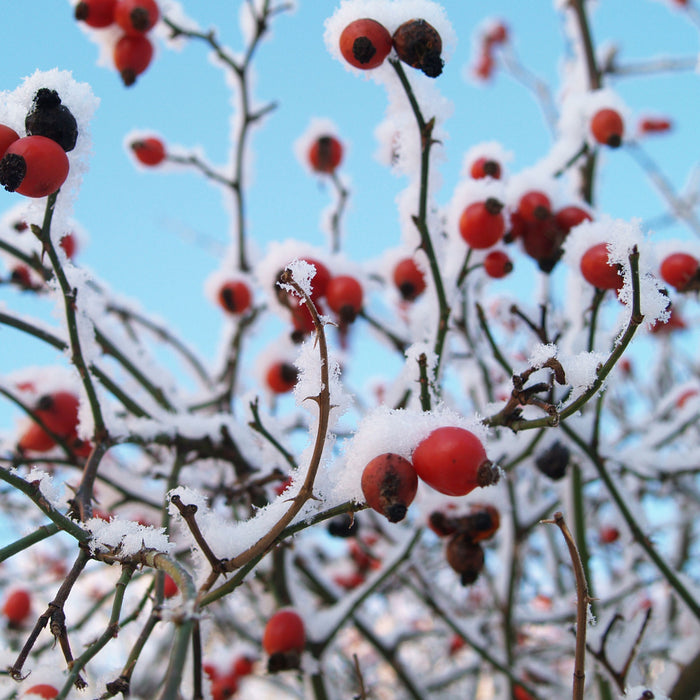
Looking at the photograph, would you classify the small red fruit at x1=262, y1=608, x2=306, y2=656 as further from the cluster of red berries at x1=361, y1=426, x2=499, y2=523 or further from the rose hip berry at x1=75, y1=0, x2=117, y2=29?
the rose hip berry at x1=75, y1=0, x2=117, y2=29

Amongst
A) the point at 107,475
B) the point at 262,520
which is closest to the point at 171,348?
the point at 107,475

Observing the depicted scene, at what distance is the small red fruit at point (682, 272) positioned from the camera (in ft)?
6.49

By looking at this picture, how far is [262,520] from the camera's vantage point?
1145mm

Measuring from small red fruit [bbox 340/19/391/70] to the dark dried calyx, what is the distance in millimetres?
686

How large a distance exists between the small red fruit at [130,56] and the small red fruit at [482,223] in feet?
4.61

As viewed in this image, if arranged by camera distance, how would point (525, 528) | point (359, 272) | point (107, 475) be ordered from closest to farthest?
1. point (107, 475)
2. point (359, 272)
3. point (525, 528)

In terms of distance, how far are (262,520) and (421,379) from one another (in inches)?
20.7

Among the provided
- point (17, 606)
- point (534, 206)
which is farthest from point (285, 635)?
point (17, 606)

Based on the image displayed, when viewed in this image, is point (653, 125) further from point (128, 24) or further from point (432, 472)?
point (432, 472)

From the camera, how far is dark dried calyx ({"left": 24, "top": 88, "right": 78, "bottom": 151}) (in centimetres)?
131

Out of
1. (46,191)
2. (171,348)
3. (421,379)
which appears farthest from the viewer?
(171,348)

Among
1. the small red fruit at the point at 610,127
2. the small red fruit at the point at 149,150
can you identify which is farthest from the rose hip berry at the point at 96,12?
the small red fruit at the point at 610,127

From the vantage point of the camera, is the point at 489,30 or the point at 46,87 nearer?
the point at 46,87

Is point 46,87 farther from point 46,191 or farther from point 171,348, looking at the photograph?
point 171,348
